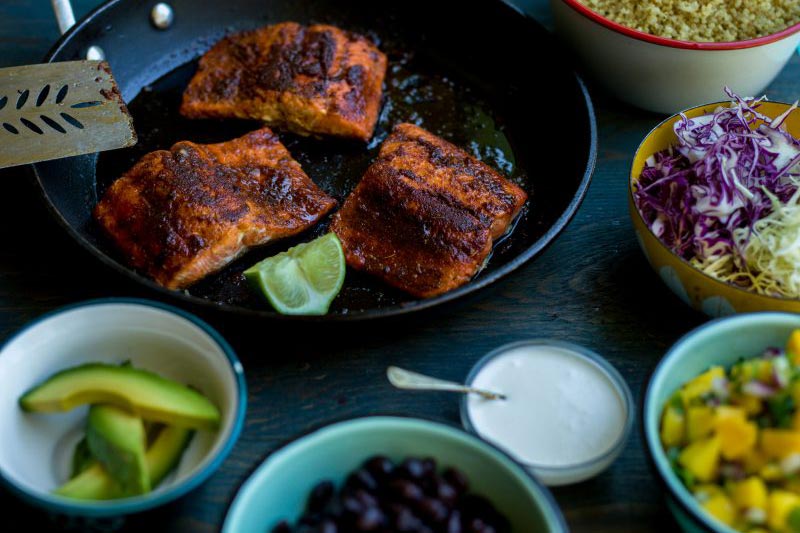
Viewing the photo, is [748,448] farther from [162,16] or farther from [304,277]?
[162,16]

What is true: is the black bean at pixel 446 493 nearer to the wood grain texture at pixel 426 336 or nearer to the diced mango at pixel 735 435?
the wood grain texture at pixel 426 336

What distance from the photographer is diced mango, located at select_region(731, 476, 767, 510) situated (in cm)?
202

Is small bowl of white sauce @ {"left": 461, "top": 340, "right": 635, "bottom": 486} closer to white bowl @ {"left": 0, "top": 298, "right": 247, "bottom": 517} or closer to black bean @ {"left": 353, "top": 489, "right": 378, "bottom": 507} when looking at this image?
black bean @ {"left": 353, "top": 489, "right": 378, "bottom": 507}

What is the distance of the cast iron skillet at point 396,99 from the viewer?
3.18m

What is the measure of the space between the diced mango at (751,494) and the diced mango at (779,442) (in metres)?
0.08

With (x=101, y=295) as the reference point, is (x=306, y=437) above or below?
above

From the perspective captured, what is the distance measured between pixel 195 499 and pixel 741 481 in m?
1.62

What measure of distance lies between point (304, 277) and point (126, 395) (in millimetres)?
814

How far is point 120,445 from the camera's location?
7.06ft

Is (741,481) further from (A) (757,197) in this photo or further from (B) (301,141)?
(B) (301,141)

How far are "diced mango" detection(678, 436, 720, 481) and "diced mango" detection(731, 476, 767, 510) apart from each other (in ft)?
0.26

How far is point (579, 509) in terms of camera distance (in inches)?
95.7

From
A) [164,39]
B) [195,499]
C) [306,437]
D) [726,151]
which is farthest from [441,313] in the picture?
[164,39]

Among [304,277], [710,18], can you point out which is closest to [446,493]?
[304,277]
